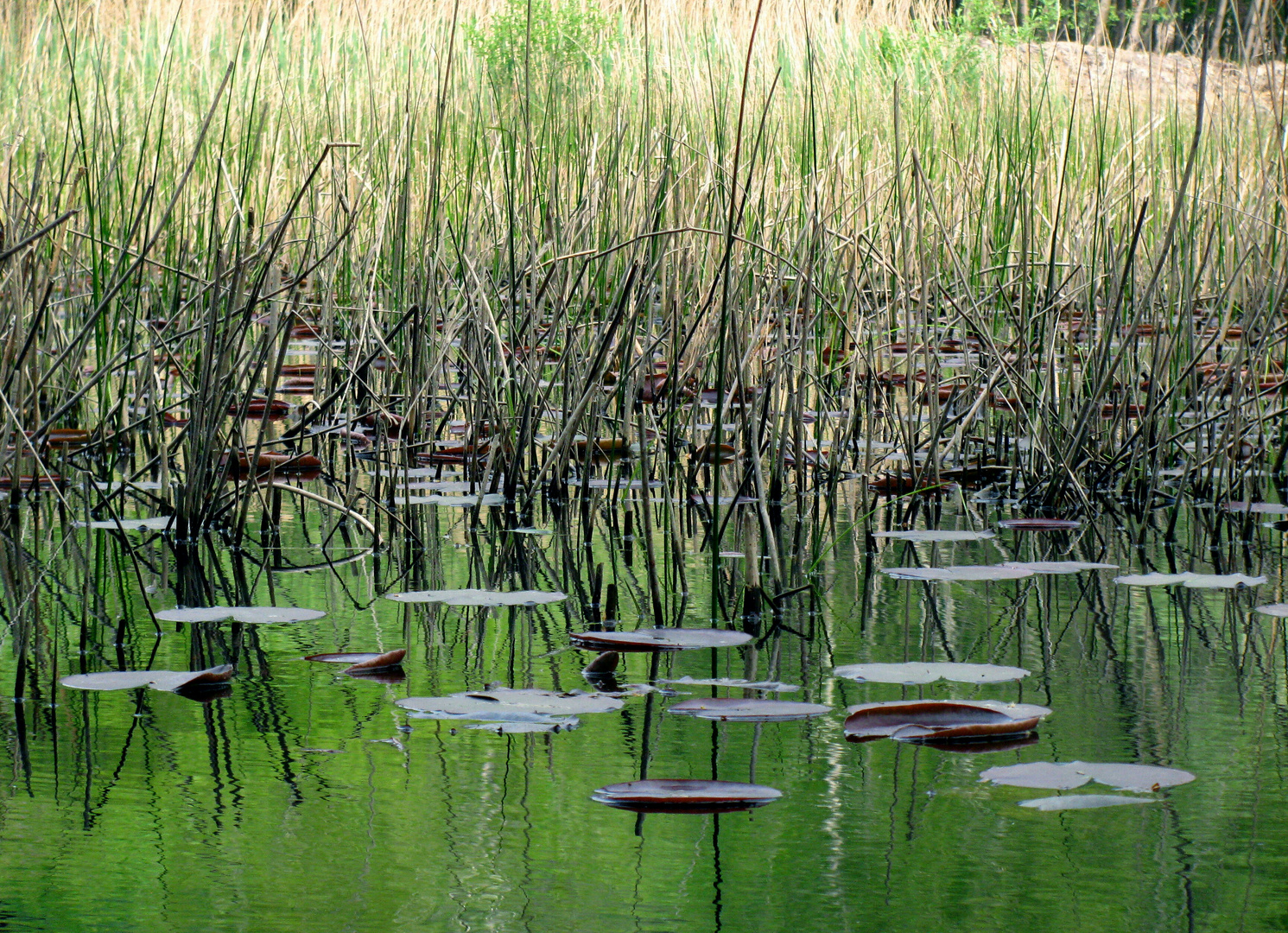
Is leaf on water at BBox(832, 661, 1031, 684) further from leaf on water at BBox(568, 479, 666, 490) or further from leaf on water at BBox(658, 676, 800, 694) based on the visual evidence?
leaf on water at BBox(568, 479, 666, 490)

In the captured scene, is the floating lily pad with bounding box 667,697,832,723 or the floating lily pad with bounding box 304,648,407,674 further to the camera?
the floating lily pad with bounding box 304,648,407,674

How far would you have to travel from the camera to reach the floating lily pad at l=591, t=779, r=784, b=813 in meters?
0.96

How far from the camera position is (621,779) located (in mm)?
1011

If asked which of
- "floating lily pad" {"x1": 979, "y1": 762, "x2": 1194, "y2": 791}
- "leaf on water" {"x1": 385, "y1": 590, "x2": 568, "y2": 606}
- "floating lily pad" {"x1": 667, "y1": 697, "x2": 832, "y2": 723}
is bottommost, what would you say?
"floating lily pad" {"x1": 979, "y1": 762, "x2": 1194, "y2": 791}

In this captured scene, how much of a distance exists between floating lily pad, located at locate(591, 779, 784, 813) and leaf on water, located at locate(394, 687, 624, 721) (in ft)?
0.55

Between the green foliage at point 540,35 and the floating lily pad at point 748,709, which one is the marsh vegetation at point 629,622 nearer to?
the floating lily pad at point 748,709

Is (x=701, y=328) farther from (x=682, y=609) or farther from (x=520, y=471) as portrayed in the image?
(x=682, y=609)

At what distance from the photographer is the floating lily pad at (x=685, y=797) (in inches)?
37.8

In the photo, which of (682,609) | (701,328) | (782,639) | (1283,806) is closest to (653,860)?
(1283,806)

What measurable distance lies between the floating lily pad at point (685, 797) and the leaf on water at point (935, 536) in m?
0.92

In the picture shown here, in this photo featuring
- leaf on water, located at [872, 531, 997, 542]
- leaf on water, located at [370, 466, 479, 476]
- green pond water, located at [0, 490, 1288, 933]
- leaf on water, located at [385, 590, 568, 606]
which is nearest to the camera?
green pond water, located at [0, 490, 1288, 933]

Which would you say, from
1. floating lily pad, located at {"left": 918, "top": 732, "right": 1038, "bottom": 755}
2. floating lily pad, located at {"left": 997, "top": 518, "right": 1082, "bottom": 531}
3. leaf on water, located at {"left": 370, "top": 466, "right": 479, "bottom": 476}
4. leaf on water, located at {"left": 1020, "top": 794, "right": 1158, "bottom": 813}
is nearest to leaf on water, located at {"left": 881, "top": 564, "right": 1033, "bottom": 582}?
floating lily pad, located at {"left": 997, "top": 518, "right": 1082, "bottom": 531}

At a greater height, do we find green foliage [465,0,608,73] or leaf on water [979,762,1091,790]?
green foliage [465,0,608,73]

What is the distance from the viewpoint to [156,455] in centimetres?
229
